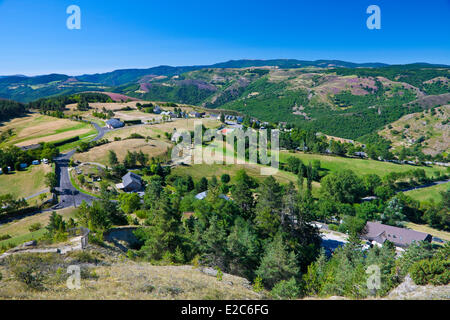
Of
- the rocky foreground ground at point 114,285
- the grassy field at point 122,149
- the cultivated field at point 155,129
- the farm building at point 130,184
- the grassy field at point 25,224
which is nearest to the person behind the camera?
the rocky foreground ground at point 114,285

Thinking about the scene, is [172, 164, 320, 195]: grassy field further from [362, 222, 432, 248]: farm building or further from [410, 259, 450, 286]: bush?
[410, 259, 450, 286]: bush

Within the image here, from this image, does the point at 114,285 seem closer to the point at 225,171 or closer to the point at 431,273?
the point at 431,273

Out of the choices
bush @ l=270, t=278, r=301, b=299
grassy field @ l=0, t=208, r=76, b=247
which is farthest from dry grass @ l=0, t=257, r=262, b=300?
grassy field @ l=0, t=208, r=76, b=247

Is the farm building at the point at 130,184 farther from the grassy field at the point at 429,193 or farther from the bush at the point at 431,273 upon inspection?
the grassy field at the point at 429,193

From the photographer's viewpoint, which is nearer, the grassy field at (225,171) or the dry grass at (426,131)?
the grassy field at (225,171)

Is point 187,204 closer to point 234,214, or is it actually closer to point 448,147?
point 234,214

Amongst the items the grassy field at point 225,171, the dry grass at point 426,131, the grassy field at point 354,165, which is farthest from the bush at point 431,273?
the dry grass at point 426,131

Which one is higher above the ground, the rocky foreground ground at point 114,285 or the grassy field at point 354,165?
the rocky foreground ground at point 114,285
